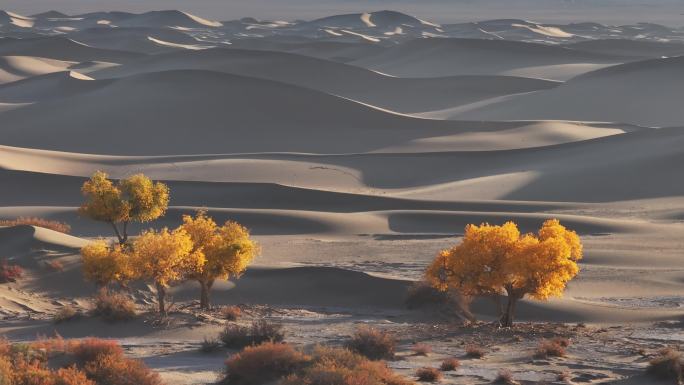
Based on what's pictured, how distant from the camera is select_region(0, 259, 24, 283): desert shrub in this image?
23.1 metres

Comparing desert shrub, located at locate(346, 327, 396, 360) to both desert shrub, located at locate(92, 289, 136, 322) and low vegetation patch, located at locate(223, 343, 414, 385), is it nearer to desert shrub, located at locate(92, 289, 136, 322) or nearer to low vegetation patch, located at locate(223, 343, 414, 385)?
low vegetation patch, located at locate(223, 343, 414, 385)

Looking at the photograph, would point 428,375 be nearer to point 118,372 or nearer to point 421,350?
point 421,350

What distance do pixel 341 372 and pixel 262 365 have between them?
1.69 m

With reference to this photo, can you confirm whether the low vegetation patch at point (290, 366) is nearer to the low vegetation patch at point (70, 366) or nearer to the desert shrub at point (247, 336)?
the low vegetation patch at point (70, 366)

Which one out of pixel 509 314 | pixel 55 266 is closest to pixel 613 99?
pixel 55 266

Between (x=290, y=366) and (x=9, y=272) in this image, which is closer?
(x=290, y=366)

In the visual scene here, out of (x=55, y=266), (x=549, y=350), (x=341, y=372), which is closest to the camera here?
(x=341, y=372)

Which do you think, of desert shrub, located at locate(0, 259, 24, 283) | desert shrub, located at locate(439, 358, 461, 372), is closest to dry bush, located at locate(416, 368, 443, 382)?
desert shrub, located at locate(439, 358, 461, 372)

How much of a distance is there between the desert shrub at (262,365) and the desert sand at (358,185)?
2.31ft

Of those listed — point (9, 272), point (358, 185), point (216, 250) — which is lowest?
point (9, 272)

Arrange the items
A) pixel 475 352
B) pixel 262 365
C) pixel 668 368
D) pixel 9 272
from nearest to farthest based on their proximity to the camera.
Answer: pixel 262 365, pixel 668 368, pixel 475 352, pixel 9 272

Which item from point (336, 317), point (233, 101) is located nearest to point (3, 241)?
point (336, 317)

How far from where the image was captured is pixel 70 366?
14.0m

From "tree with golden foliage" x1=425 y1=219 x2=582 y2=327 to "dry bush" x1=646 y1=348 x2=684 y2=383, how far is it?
178 inches
